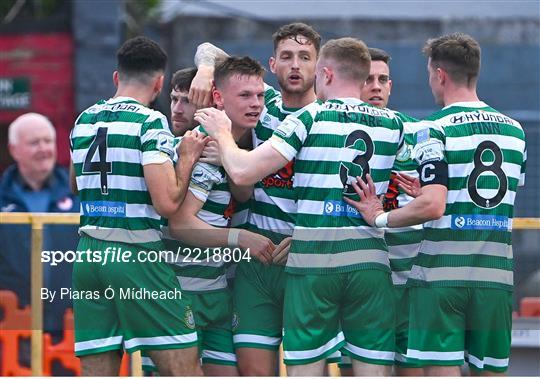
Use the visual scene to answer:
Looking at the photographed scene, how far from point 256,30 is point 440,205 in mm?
10340

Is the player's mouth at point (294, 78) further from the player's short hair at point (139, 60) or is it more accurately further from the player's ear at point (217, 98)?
the player's short hair at point (139, 60)

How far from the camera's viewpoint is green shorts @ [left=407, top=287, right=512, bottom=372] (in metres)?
6.83

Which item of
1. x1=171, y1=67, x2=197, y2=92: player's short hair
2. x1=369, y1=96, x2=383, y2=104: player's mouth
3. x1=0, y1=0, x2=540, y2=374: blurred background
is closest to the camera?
x1=171, y1=67, x2=197, y2=92: player's short hair

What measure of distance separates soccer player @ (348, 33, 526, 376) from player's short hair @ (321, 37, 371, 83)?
0.43 metres

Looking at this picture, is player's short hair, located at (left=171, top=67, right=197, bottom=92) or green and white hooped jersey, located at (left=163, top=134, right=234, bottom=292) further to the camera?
player's short hair, located at (left=171, top=67, right=197, bottom=92)

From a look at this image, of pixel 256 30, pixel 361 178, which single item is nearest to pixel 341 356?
pixel 361 178

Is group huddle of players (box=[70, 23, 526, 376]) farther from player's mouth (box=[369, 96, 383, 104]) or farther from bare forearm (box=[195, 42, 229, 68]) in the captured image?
player's mouth (box=[369, 96, 383, 104])

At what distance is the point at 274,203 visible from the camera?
692 centimetres

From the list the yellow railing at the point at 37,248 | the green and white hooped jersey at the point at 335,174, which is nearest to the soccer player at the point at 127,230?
the green and white hooped jersey at the point at 335,174

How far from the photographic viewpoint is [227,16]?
1656 centimetres

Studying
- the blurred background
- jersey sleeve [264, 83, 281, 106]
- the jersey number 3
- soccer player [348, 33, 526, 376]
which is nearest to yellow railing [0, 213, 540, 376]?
soccer player [348, 33, 526, 376]

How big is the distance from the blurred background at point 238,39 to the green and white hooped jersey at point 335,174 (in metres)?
4.52

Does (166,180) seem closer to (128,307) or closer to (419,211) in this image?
(128,307)

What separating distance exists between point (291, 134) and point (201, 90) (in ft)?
2.25
